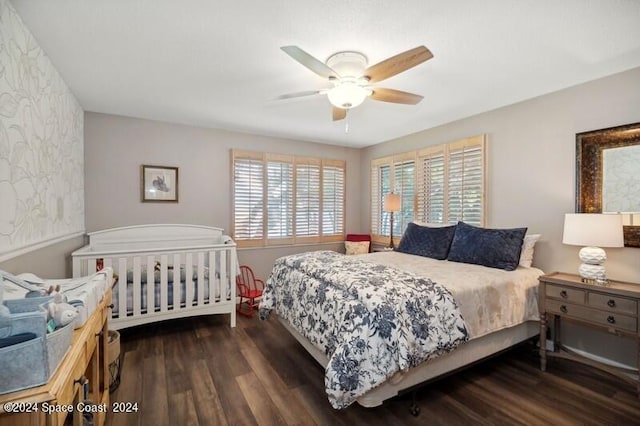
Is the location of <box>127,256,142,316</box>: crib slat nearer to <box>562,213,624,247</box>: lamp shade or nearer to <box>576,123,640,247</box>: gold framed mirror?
<box>562,213,624,247</box>: lamp shade

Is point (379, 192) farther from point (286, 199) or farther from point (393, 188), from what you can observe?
point (286, 199)

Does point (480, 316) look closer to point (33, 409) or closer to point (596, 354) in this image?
point (596, 354)

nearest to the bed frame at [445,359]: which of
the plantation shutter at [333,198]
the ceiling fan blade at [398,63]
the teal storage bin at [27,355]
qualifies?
the teal storage bin at [27,355]

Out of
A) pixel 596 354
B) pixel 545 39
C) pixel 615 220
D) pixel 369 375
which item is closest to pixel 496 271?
pixel 615 220

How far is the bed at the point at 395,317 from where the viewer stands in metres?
1.73

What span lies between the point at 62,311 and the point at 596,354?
3831 mm

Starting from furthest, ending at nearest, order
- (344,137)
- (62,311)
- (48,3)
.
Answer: (344,137)
(48,3)
(62,311)

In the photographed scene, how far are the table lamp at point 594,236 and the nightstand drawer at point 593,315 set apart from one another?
269 mm

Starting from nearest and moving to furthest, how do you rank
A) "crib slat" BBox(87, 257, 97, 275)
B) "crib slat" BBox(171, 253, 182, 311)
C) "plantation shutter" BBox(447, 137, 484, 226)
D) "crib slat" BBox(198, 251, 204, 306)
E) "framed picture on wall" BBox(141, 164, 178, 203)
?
"crib slat" BBox(87, 257, 97, 275) < "crib slat" BBox(171, 253, 182, 311) < "crib slat" BBox(198, 251, 204, 306) < "plantation shutter" BBox(447, 137, 484, 226) < "framed picture on wall" BBox(141, 164, 178, 203)

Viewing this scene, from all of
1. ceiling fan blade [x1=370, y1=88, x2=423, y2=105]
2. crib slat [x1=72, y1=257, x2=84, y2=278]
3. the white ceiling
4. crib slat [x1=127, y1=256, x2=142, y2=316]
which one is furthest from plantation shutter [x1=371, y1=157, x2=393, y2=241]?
crib slat [x1=72, y1=257, x2=84, y2=278]

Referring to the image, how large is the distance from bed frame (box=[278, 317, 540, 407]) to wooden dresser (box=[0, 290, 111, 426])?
1.41 meters

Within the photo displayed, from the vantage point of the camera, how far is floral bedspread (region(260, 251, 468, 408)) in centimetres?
170

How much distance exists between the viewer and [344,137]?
4641mm

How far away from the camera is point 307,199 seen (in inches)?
191
